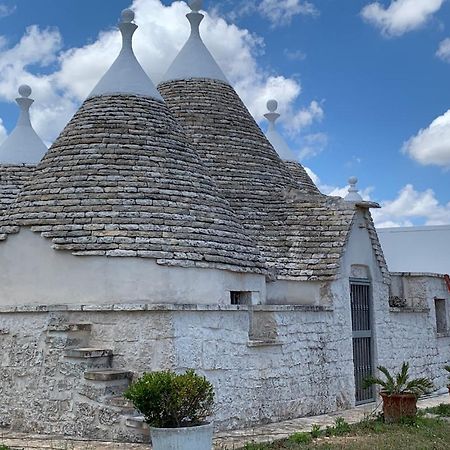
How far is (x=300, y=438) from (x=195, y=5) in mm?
10795

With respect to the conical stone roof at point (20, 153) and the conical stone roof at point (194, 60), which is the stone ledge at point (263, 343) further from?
the conical stone roof at point (194, 60)

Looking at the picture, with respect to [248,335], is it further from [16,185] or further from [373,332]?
[16,185]

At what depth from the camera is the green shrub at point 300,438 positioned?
8320mm

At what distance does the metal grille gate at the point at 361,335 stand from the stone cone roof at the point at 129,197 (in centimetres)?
267

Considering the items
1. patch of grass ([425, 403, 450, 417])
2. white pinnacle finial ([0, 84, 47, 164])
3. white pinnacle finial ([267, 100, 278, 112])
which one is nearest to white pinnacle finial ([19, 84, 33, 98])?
white pinnacle finial ([0, 84, 47, 164])

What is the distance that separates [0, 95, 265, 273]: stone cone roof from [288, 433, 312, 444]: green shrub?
2.87 meters

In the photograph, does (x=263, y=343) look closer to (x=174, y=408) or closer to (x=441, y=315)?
(x=174, y=408)

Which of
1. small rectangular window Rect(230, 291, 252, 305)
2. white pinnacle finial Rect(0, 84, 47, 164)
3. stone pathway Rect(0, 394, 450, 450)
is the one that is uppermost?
white pinnacle finial Rect(0, 84, 47, 164)

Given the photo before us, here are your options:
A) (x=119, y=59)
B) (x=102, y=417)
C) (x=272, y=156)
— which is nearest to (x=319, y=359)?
(x=102, y=417)

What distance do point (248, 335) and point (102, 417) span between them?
2525mm

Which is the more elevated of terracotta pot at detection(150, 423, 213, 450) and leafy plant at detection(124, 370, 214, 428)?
leafy plant at detection(124, 370, 214, 428)

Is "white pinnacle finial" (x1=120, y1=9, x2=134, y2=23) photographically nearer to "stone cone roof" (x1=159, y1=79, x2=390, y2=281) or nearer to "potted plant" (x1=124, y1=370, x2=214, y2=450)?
"stone cone roof" (x1=159, y1=79, x2=390, y2=281)

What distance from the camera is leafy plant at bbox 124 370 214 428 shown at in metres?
6.93

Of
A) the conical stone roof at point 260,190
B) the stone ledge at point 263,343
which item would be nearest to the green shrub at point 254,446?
the stone ledge at point 263,343
